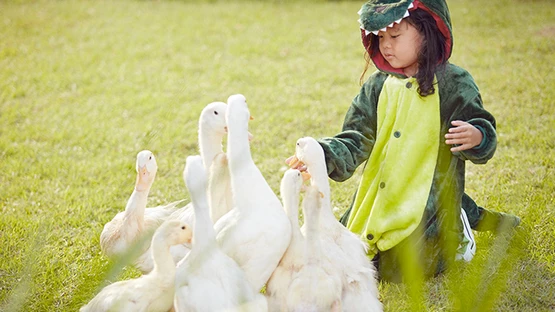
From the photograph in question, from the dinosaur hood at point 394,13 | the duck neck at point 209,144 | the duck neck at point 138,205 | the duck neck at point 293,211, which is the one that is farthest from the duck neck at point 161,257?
the dinosaur hood at point 394,13

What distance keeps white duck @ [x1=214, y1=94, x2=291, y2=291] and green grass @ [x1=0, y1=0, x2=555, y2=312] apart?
295 mm

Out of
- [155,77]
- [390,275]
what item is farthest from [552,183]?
[155,77]

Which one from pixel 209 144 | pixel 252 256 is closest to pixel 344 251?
pixel 252 256

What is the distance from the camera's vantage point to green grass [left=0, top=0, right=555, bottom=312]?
280cm

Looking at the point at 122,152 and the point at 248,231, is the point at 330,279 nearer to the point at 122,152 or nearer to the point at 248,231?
the point at 248,231

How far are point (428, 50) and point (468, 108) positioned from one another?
302 millimetres

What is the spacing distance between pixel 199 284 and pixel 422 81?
1307 millimetres

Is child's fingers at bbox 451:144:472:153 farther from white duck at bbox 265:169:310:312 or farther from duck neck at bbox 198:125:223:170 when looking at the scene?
duck neck at bbox 198:125:223:170

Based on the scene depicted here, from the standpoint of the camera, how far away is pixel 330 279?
2299mm

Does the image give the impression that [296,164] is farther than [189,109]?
No

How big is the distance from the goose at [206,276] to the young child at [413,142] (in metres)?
0.70

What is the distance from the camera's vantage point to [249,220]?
2.33m

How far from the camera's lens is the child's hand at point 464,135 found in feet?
8.51

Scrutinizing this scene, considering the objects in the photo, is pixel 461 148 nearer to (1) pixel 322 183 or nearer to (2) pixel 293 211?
(1) pixel 322 183
